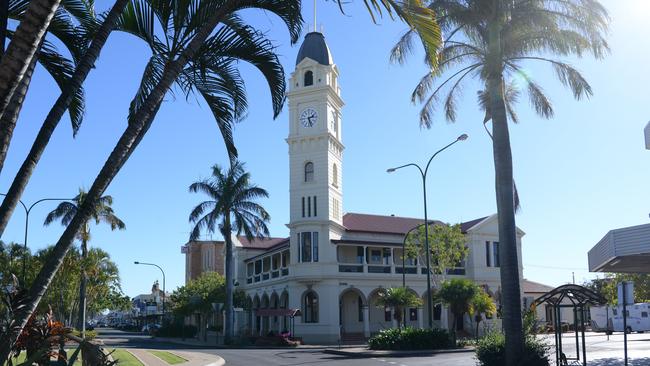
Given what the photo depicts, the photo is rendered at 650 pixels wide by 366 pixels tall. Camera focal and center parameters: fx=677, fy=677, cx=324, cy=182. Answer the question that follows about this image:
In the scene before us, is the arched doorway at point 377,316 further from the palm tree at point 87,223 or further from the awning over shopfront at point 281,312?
the palm tree at point 87,223

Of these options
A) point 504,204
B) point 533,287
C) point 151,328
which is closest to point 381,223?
point 533,287

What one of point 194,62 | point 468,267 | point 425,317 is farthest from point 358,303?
point 194,62

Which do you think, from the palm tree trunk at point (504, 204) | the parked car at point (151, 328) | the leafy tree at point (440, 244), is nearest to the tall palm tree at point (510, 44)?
the palm tree trunk at point (504, 204)

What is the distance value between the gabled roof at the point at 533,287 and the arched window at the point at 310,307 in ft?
75.1

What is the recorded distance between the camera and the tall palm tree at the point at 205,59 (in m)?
7.42

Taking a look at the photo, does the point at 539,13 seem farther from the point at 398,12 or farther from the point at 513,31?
the point at 398,12

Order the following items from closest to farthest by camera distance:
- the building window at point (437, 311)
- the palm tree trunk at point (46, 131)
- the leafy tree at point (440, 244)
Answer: the palm tree trunk at point (46, 131)
the leafy tree at point (440, 244)
the building window at point (437, 311)

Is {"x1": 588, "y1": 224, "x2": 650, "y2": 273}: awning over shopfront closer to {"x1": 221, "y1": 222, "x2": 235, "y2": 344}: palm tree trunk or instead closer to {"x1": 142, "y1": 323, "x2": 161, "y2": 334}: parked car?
{"x1": 221, "y1": 222, "x2": 235, "y2": 344}: palm tree trunk

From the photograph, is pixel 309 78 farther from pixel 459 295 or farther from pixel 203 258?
pixel 203 258

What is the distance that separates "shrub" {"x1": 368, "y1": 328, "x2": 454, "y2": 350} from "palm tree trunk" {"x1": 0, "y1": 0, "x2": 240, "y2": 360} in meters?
27.1

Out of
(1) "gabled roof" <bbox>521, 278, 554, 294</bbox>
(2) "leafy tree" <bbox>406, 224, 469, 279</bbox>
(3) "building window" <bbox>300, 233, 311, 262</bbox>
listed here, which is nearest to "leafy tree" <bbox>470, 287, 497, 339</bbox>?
(2) "leafy tree" <bbox>406, 224, 469, 279</bbox>

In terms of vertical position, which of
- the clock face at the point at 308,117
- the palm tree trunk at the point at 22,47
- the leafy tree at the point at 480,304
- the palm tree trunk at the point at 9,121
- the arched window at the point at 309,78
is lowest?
the leafy tree at the point at 480,304

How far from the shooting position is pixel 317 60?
175 ft

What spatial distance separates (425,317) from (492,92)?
4040cm
